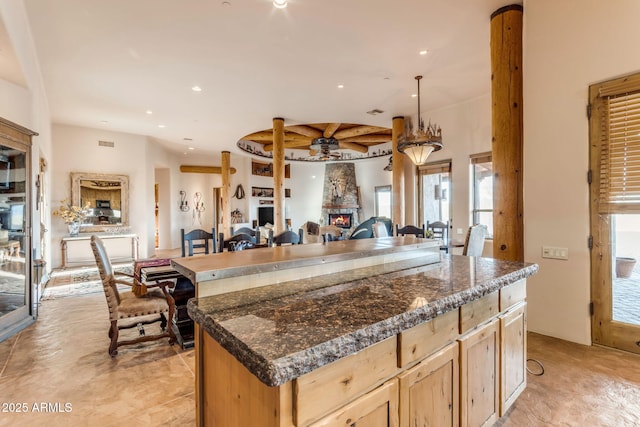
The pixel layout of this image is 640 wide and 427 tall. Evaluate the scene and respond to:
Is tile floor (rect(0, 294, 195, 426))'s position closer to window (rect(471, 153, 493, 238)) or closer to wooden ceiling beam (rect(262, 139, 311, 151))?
window (rect(471, 153, 493, 238))

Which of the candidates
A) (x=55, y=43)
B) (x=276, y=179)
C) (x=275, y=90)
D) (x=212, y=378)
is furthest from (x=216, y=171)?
(x=212, y=378)

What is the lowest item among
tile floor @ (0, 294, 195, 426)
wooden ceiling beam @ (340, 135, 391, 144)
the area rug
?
tile floor @ (0, 294, 195, 426)

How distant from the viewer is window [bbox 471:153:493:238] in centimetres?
550

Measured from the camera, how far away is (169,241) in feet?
33.9

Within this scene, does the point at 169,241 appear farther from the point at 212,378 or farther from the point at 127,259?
the point at 212,378

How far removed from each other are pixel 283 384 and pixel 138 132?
8.68 metres

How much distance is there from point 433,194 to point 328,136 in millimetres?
3388

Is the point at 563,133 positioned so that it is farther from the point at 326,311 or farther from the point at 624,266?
the point at 326,311

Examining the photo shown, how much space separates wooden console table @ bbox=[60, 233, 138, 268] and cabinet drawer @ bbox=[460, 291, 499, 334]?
775 cm

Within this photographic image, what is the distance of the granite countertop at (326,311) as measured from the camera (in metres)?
0.84

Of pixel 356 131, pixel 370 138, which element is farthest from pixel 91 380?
pixel 370 138

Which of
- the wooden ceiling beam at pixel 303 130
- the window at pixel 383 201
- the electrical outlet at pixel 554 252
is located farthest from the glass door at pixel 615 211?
the window at pixel 383 201

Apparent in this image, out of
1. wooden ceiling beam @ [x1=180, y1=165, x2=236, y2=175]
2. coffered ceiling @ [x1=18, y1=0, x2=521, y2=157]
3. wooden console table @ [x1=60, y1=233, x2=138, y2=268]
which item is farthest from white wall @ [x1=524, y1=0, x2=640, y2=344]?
wooden ceiling beam @ [x1=180, y1=165, x2=236, y2=175]

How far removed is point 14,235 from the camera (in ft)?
11.4
